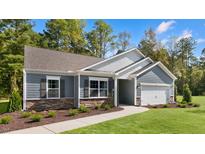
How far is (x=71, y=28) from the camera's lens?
98.2 ft

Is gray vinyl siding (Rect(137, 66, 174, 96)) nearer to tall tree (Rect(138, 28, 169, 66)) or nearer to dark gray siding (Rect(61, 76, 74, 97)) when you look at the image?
dark gray siding (Rect(61, 76, 74, 97))

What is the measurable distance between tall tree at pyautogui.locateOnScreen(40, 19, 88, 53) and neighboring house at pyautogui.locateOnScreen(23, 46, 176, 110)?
46.6 feet

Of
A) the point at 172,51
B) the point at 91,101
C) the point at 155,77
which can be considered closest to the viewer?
the point at 91,101

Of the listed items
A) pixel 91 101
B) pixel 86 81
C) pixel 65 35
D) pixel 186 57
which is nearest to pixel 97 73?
pixel 86 81

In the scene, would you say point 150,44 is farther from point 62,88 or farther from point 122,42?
point 62,88

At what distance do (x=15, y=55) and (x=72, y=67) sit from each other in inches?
495

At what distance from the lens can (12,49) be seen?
925 inches

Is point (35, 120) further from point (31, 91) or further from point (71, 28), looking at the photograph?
point (71, 28)

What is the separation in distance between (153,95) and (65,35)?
780 inches

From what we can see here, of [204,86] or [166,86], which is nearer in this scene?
[166,86]

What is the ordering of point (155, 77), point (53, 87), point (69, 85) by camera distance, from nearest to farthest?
point (53, 87) < point (69, 85) < point (155, 77)

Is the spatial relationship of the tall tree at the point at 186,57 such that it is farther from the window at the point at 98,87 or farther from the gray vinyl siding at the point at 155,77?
→ the window at the point at 98,87

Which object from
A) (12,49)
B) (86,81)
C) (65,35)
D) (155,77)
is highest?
(65,35)
